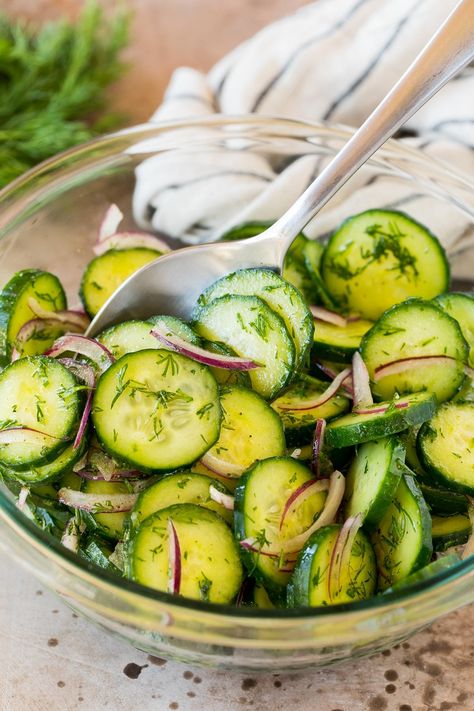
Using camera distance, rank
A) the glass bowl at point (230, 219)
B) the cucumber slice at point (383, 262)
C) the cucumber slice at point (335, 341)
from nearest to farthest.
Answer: the glass bowl at point (230, 219) → the cucumber slice at point (335, 341) → the cucumber slice at point (383, 262)

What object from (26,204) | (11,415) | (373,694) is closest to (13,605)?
(11,415)

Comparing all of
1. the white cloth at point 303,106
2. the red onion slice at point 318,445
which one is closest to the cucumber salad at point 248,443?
the red onion slice at point 318,445

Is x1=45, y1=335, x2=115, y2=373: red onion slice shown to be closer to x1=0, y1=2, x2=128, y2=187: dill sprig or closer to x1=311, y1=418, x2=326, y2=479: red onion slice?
x1=311, y1=418, x2=326, y2=479: red onion slice

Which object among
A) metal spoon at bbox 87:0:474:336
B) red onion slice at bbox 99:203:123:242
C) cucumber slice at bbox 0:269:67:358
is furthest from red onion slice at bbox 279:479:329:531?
red onion slice at bbox 99:203:123:242

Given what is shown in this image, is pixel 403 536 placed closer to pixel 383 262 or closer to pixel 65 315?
pixel 383 262

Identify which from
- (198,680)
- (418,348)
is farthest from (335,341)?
(198,680)

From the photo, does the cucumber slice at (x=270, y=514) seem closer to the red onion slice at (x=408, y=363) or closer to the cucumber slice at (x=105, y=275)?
the red onion slice at (x=408, y=363)

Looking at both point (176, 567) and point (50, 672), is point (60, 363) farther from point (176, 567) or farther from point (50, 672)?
point (50, 672)
